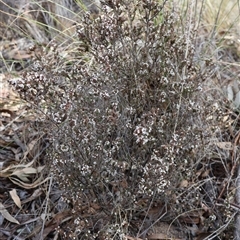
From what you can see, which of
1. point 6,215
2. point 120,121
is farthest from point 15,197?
point 120,121

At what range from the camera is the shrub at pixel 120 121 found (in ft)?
6.96

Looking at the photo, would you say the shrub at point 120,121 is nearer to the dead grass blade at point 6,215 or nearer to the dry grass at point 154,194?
the dry grass at point 154,194

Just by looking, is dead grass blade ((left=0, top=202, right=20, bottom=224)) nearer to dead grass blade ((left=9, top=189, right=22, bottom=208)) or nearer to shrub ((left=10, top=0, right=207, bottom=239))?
dead grass blade ((left=9, top=189, right=22, bottom=208))

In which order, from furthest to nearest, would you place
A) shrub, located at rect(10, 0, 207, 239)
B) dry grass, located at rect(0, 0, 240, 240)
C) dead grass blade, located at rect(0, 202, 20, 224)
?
1. dead grass blade, located at rect(0, 202, 20, 224)
2. dry grass, located at rect(0, 0, 240, 240)
3. shrub, located at rect(10, 0, 207, 239)

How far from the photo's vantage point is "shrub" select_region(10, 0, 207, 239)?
212 centimetres

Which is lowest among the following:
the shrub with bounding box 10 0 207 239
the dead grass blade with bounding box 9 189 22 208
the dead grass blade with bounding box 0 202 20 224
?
the dead grass blade with bounding box 0 202 20 224

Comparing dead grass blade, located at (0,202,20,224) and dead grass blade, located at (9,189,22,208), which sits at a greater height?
dead grass blade, located at (9,189,22,208)

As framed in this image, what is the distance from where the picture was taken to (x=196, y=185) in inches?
93.1

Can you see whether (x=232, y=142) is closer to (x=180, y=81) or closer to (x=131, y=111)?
(x=180, y=81)

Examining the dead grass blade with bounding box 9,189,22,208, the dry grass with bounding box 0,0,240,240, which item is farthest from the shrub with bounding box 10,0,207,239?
the dead grass blade with bounding box 9,189,22,208

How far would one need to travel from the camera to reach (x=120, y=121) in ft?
7.31

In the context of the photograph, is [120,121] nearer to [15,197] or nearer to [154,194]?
[154,194]

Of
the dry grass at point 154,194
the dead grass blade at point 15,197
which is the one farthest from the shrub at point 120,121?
the dead grass blade at point 15,197

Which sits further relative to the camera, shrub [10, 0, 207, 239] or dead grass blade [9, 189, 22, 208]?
dead grass blade [9, 189, 22, 208]
